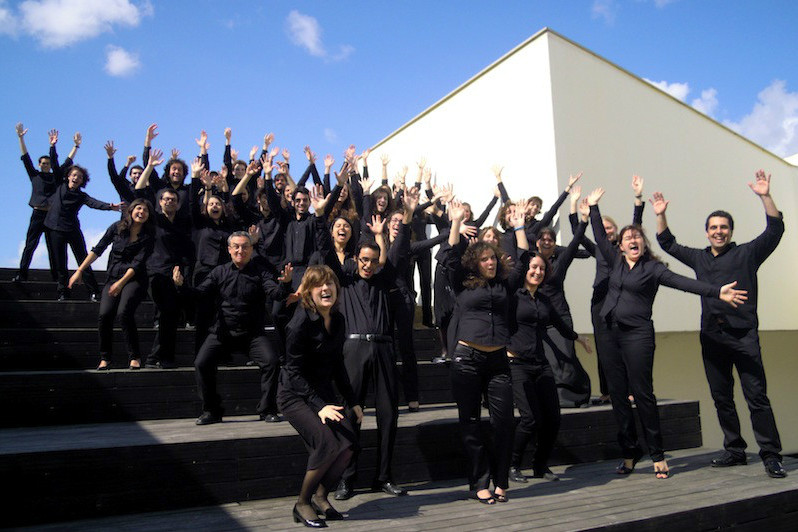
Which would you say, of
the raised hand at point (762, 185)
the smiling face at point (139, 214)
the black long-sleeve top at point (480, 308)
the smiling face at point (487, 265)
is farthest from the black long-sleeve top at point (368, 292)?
the raised hand at point (762, 185)

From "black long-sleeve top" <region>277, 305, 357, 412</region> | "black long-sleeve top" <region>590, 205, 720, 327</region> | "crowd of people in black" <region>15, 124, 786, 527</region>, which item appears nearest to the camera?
"black long-sleeve top" <region>277, 305, 357, 412</region>

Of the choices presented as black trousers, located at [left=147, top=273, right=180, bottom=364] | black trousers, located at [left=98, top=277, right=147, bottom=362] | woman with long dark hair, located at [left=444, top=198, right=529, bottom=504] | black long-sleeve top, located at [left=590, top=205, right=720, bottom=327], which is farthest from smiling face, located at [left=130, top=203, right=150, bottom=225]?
black long-sleeve top, located at [left=590, top=205, right=720, bottom=327]

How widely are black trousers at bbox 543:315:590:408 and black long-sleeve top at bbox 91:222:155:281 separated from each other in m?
3.93

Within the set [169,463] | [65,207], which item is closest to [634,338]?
[169,463]

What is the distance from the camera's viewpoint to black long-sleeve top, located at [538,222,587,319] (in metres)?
5.41

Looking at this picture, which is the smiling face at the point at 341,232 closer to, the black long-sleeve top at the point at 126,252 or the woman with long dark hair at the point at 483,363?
the woman with long dark hair at the point at 483,363

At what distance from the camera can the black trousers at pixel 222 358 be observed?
4.77 metres

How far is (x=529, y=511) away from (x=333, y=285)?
1895 millimetres

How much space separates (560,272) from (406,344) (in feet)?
5.12

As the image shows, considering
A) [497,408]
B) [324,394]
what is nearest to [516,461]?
[497,408]

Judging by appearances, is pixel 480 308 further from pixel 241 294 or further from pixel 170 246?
pixel 170 246

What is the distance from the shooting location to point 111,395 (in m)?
4.91

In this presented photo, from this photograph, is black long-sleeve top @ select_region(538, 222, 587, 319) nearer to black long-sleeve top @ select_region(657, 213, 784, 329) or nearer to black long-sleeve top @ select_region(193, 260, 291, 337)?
black long-sleeve top @ select_region(657, 213, 784, 329)

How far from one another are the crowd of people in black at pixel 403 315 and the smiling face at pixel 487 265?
0.01 meters
